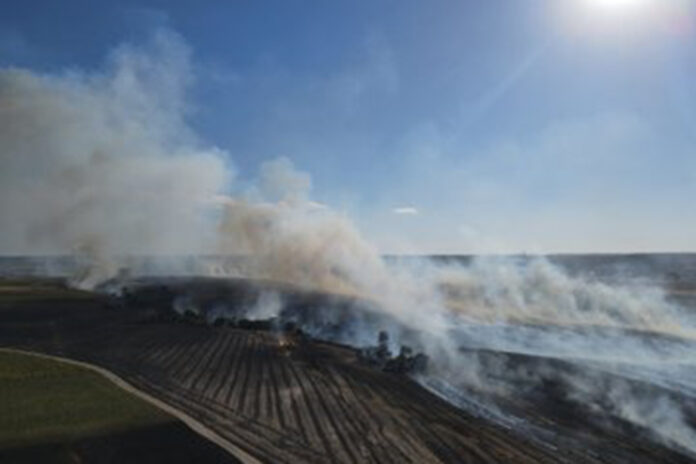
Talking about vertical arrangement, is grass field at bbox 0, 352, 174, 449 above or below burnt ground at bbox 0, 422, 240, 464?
above

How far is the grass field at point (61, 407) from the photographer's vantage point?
1802 centimetres

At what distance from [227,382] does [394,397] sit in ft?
23.8

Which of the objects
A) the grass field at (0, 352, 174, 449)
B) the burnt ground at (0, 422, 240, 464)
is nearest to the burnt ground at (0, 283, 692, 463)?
the burnt ground at (0, 422, 240, 464)

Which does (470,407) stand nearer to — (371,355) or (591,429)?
(591,429)

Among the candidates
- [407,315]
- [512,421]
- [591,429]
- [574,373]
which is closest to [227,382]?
[512,421]

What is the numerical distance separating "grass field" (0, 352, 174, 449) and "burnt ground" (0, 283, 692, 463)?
6.65 feet

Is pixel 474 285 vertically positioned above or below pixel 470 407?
above

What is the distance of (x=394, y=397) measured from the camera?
87.4 feet

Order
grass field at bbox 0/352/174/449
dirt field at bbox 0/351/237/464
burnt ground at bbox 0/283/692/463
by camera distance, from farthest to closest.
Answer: burnt ground at bbox 0/283/692/463 < grass field at bbox 0/352/174/449 < dirt field at bbox 0/351/237/464

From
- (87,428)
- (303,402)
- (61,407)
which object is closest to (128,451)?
(87,428)

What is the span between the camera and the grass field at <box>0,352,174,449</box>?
59.1 feet

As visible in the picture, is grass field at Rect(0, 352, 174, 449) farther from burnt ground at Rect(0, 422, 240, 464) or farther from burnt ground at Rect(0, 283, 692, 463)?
burnt ground at Rect(0, 283, 692, 463)

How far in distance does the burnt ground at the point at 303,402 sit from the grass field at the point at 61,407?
6.65ft

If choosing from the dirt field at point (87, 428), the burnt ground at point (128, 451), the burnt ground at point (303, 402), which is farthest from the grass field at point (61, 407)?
the burnt ground at point (303, 402)
